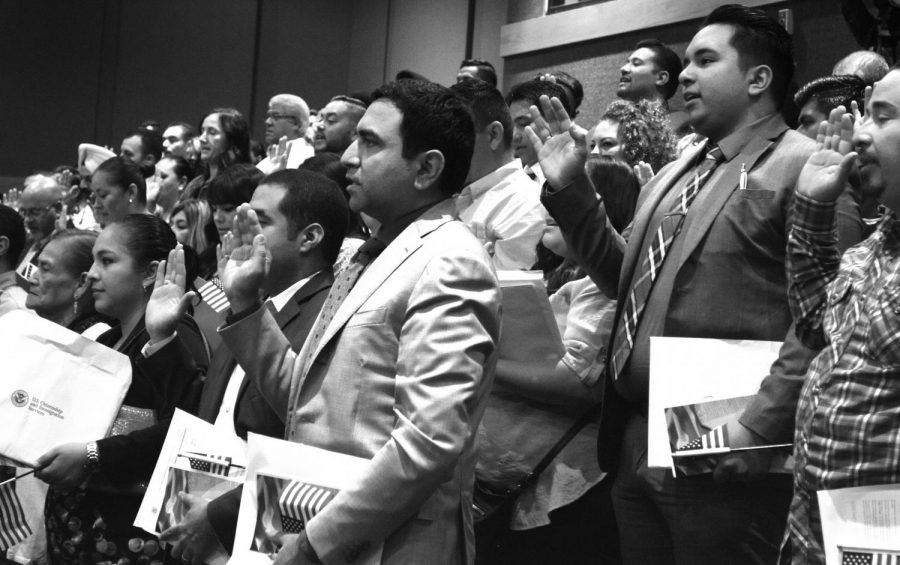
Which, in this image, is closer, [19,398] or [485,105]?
[19,398]

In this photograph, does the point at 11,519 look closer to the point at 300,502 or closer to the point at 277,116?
the point at 300,502

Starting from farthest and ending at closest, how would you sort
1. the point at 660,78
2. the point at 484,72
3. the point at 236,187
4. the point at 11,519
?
the point at 484,72
the point at 660,78
the point at 236,187
the point at 11,519

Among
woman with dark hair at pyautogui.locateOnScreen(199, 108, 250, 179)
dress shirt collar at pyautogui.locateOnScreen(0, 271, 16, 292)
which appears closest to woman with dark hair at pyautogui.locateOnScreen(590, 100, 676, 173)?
dress shirt collar at pyautogui.locateOnScreen(0, 271, 16, 292)

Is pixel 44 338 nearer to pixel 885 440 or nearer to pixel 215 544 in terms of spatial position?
pixel 215 544

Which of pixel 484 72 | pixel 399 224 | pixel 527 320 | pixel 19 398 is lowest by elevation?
pixel 19 398

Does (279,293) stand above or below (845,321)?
below

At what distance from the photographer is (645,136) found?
140 inches

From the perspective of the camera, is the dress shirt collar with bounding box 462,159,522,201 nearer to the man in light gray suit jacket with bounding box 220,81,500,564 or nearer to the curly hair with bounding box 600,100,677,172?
the curly hair with bounding box 600,100,677,172

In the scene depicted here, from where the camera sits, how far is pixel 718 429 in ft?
6.98

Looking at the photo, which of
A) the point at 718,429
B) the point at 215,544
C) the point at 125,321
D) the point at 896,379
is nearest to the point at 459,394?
the point at 718,429

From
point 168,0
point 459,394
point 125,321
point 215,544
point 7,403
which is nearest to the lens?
point 459,394

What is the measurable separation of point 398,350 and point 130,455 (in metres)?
1.23

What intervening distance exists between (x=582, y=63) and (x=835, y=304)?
531 centimetres

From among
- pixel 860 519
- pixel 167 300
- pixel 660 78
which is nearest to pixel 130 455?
pixel 167 300
